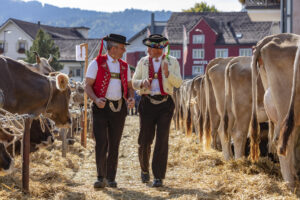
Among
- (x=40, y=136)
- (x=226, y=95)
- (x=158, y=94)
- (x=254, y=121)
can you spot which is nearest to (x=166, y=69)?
→ (x=158, y=94)

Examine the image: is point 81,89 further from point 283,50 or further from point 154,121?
point 283,50

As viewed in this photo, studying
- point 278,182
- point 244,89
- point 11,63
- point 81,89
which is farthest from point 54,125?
point 81,89

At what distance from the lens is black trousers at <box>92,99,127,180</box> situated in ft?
21.9

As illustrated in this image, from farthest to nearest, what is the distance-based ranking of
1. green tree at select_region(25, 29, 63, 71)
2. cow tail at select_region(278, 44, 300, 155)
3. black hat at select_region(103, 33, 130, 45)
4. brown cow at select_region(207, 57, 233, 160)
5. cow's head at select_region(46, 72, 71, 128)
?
green tree at select_region(25, 29, 63, 71) → brown cow at select_region(207, 57, 233, 160) → cow's head at select_region(46, 72, 71, 128) → black hat at select_region(103, 33, 130, 45) → cow tail at select_region(278, 44, 300, 155)

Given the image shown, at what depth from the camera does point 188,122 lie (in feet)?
34.2

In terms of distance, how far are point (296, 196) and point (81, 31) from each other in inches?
3159

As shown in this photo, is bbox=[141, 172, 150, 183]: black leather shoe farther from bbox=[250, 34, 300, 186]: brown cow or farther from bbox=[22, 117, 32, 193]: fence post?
bbox=[250, 34, 300, 186]: brown cow

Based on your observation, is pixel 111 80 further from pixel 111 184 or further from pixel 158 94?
pixel 111 184

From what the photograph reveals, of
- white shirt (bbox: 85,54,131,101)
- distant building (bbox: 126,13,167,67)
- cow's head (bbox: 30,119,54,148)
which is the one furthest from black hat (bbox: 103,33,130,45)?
distant building (bbox: 126,13,167,67)

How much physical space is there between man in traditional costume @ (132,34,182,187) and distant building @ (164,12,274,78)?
53421mm

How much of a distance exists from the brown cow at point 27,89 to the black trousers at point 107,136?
2.76ft

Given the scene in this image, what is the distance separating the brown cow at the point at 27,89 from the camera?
654cm

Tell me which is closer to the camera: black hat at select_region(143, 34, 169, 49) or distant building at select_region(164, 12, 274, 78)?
black hat at select_region(143, 34, 169, 49)

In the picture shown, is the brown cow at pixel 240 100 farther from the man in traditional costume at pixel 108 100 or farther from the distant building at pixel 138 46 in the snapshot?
the distant building at pixel 138 46
